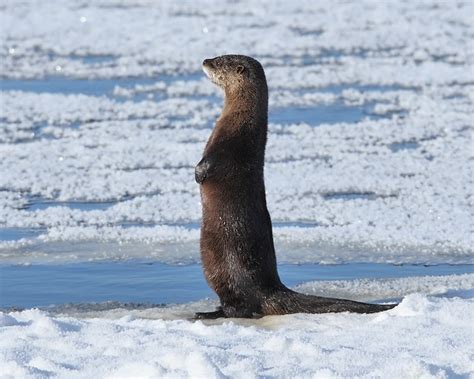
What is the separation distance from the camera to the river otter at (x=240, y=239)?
5.17 metres

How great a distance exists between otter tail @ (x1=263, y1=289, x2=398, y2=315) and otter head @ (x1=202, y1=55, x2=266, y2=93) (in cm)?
117

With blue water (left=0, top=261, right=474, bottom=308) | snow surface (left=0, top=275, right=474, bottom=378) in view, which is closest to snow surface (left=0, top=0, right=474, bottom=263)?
blue water (left=0, top=261, right=474, bottom=308)

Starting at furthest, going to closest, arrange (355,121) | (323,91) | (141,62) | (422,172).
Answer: (141,62) < (323,91) < (355,121) < (422,172)

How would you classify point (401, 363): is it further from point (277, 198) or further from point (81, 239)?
point (277, 198)

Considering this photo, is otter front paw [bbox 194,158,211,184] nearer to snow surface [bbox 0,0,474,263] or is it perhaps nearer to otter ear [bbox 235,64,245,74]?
otter ear [bbox 235,64,245,74]

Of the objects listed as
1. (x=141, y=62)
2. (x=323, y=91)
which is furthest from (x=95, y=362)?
(x=141, y=62)

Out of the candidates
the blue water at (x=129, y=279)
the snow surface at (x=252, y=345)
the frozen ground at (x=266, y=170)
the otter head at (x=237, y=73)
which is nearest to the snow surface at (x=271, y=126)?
the frozen ground at (x=266, y=170)

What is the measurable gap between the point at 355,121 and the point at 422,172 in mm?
2066

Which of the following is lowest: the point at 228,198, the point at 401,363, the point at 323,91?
the point at 401,363

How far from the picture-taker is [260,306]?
17.0 feet

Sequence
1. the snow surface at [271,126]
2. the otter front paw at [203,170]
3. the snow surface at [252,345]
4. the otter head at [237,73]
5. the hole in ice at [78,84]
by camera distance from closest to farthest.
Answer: the snow surface at [252,345] < the otter front paw at [203,170] < the otter head at [237,73] < the snow surface at [271,126] < the hole in ice at [78,84]

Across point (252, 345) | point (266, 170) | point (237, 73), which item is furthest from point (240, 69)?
point (266, 170)

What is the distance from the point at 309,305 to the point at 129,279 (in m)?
1.39

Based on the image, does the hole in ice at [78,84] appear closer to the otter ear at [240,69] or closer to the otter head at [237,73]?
the otter head at [237,73]
